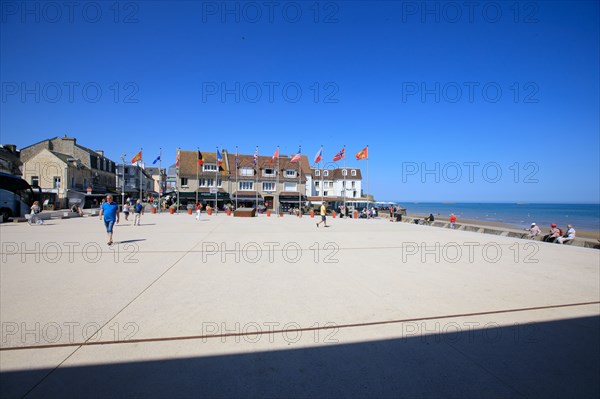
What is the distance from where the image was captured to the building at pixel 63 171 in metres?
42.6

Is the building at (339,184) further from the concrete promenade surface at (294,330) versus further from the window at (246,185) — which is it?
the concrete promenade surface at (294,330)

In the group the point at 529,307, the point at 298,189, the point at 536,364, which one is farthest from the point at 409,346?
the point at 298,189

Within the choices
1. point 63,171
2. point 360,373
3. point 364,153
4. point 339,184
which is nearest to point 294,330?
point 360,373

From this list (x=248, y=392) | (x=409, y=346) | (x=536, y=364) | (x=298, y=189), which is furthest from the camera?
(x=298, y=189)

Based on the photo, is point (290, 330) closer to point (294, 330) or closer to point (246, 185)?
point (294, 330)

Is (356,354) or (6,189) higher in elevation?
(6,189)

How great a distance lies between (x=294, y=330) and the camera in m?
3.85

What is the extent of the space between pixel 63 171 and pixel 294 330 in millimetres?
53529

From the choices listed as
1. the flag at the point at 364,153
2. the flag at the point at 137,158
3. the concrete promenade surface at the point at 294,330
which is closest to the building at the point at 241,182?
the flag at the point at 137,158

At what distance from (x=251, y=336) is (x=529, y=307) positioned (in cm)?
466

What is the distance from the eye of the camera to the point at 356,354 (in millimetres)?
3301

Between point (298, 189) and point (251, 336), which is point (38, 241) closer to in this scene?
point (251, 336)

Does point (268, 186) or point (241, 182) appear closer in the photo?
point (241, 182)

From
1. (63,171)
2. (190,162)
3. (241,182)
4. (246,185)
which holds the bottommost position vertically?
(246,185)
